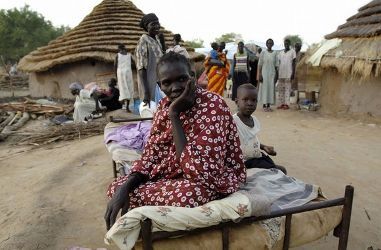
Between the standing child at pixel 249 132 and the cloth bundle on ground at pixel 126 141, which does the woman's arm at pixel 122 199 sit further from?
the standing child at pixel 249 132

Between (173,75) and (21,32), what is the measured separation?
30987 millimetres

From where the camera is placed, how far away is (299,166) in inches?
188

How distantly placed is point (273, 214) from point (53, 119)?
7.78m

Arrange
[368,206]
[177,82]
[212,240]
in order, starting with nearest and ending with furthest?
[212,240]
[177,82]
[368,206]

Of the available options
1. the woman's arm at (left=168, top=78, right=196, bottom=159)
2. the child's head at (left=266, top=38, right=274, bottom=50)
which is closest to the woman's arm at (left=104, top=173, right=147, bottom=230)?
the woman's arm at (left=168, top=78, right=196, bottom=159)

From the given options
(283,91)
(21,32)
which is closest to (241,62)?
(283,91)

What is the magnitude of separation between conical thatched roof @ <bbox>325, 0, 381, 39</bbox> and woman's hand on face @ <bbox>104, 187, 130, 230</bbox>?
23.2ft

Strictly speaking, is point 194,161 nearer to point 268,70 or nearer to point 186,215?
point 186,215

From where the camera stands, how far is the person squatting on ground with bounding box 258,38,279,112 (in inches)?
355

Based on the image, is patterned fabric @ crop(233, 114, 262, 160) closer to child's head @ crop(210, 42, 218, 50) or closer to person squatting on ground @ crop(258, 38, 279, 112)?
child's head @ crop(210, 42, 218, 50)

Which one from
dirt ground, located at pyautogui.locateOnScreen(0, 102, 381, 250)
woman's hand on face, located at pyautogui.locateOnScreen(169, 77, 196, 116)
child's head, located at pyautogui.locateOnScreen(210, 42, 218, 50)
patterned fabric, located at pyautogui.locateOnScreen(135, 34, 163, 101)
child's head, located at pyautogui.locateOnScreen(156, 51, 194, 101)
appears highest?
child's head, located at pyautogui.locateOnScreen(210, 42, 218, 50)

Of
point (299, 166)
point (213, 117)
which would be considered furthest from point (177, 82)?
point (299, 166)

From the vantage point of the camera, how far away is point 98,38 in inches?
431

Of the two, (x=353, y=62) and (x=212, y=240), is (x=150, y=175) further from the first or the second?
(x=353, y=62)
